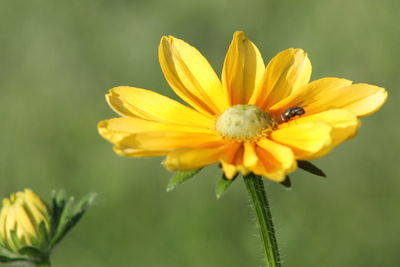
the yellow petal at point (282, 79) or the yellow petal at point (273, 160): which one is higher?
the yellow petal at point (282, 79)

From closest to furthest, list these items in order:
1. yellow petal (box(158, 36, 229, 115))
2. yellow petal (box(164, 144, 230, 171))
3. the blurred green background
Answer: yellow petal (box(164, 144, 230, 171)) → yellow petal (box(158, 36, 229, 115)) → the blurred green background

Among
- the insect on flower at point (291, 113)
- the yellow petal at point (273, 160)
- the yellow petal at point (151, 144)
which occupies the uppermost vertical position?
the insect on flower at point (291, 113)

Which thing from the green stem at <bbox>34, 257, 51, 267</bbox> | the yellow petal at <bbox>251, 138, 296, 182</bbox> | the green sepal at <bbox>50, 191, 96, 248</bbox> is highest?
the yellow petal at <bbox>251, 138, 296, 182</bbox>

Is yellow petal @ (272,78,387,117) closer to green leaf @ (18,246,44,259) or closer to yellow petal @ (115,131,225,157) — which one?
yellow petal @ (115,131,225,157)

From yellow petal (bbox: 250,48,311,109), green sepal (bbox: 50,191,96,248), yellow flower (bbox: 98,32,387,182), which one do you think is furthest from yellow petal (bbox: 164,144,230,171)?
green sepal (bbox: 50,191,96,248)

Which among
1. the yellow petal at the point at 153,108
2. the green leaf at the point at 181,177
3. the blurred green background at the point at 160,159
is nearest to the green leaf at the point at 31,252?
the yellow petal at the point at 153,108

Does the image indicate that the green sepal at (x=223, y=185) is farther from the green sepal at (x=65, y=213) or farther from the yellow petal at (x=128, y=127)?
the green sepal at (x=65, y=213)

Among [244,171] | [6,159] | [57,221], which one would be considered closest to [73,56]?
[6,159]

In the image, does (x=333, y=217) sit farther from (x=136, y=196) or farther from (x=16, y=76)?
(x=16, y=76)
